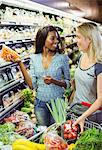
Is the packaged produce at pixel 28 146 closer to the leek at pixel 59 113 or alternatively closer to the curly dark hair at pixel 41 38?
the leek at pixel 59 113

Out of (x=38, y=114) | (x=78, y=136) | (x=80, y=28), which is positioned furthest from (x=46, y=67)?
(x=78, y=136)

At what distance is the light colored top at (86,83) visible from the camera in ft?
11.8

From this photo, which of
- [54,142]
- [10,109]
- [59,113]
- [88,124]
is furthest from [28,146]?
[10,109]

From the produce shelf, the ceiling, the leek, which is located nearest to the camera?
the leek

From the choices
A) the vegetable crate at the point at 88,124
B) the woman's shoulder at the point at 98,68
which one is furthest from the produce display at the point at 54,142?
the woman's shoulder at the point at 98,68

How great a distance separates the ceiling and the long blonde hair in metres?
1.98

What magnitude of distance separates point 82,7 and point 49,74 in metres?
3.83

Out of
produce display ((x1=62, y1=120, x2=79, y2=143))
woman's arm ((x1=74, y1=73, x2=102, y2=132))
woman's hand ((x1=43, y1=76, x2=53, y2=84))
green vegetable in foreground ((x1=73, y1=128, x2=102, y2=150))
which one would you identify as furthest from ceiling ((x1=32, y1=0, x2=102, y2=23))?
green vegetable in foreground ((x1=73, y1=128, x2=102, y2=150))

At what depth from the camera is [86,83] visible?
3.70 meters

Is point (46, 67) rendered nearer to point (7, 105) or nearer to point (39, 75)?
point (39, 75)

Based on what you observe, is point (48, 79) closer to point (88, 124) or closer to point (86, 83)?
point (86, 83)

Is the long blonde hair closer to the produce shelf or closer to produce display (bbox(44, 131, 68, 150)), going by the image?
produce display (bbox(44, 131, 68, 150))

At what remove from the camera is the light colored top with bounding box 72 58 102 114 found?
358 centimetres

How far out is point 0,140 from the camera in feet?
10.6
